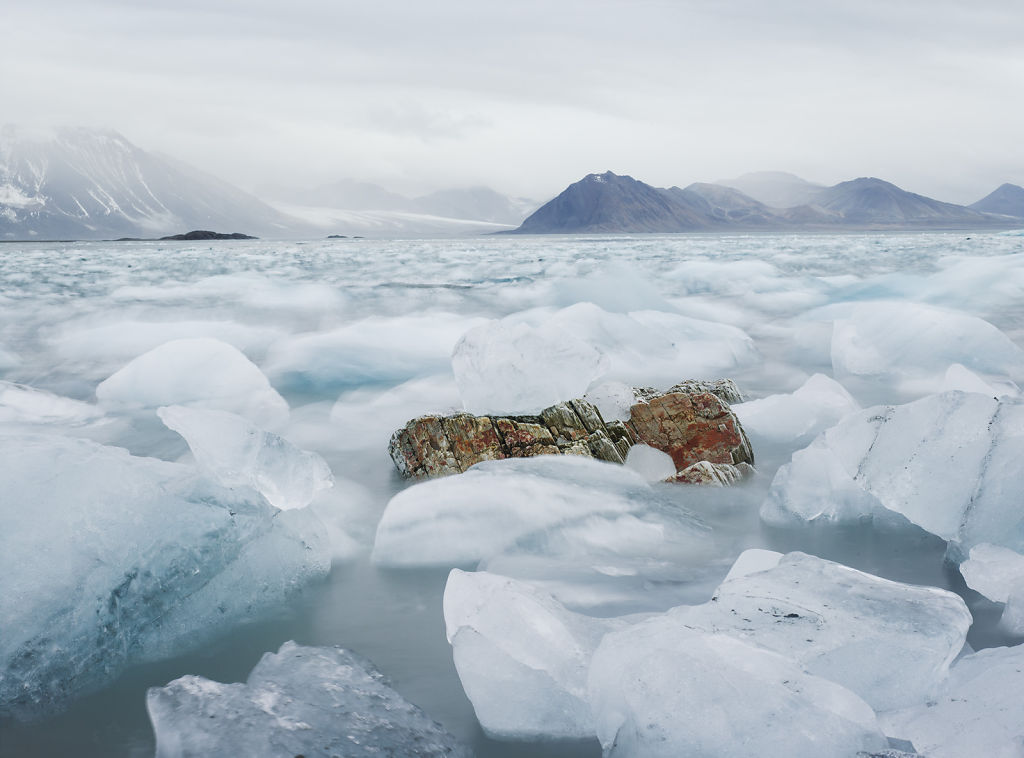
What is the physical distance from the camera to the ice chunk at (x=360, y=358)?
6.63 m

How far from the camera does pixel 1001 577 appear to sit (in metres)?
2.46

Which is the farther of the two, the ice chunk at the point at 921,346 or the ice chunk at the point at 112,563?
the ice chunk at the point at 921,346

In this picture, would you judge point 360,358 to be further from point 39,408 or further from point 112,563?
point 112,563

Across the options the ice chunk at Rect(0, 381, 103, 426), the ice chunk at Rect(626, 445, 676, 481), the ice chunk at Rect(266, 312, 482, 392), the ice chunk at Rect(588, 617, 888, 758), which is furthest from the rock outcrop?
the ice chunk at Rect(0, 381, 103, 426)

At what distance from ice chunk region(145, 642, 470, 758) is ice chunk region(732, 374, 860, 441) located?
3.47m

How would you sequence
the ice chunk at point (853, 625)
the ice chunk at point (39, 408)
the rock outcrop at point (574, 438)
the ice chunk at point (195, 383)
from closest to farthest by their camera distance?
the ice chunk at point (853, 625) < the rock outcrop at point (574, 438) < the ice chunk at point (39, 408) < the ice chunk at point (195, 383)

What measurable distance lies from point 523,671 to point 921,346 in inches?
253

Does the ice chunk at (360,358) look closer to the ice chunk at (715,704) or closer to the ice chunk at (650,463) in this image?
the ice chunk at (650,463)

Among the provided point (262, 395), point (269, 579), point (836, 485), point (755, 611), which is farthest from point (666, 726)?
point (262, 395)

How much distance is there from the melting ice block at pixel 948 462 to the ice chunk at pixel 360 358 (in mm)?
4433

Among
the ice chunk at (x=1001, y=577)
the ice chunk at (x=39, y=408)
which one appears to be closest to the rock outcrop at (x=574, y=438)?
the ice chunk at (x=1001, y=577)

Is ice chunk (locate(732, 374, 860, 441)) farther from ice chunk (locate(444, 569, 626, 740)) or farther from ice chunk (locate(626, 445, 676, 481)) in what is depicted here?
ice chunk (locate(444, 569, 626, 740))

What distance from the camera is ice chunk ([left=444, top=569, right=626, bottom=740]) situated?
74.0 inches

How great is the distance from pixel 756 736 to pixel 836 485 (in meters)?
2.00
